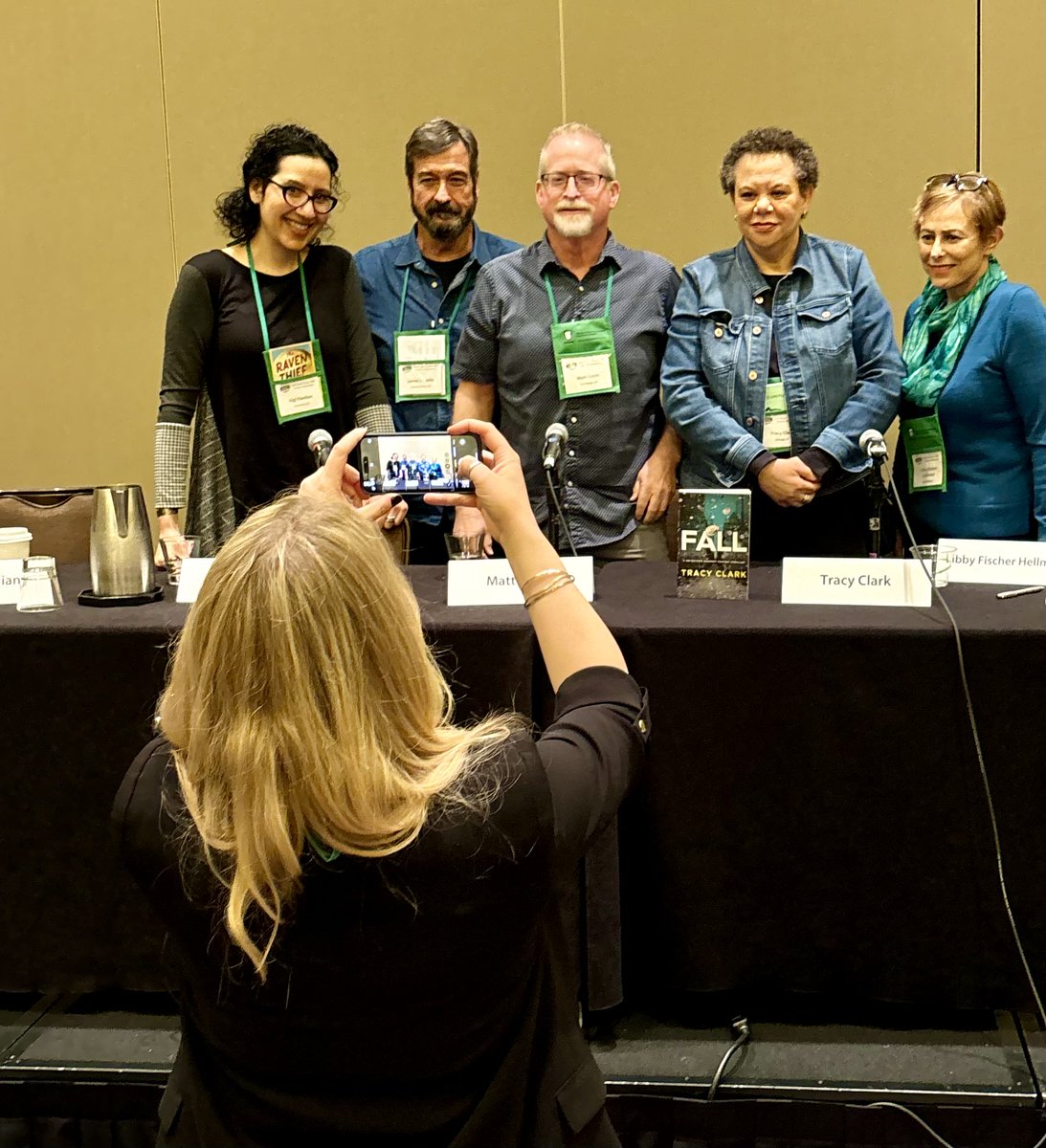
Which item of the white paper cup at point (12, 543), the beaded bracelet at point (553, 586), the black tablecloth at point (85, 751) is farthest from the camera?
the white paper cup at point (12, 543)

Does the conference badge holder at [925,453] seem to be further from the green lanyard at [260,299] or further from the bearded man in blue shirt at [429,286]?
the green lanyard at [260,299]

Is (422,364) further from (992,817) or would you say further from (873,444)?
(992,817)

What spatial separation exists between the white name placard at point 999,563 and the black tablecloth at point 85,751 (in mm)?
818

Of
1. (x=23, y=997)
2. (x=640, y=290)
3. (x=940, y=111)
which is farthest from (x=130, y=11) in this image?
(x=23, y=997)

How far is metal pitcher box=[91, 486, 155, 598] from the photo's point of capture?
2.04 metres

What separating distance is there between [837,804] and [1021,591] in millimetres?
512

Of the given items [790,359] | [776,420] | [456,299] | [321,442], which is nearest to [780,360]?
[790,359]

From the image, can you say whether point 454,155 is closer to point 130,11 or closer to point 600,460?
point 600,460

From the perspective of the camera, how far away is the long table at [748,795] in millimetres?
1745

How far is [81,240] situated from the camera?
4.13m

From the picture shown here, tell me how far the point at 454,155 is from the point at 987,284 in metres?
1.31

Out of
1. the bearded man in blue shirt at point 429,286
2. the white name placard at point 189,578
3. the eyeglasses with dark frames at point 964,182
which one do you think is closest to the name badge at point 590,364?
the bearded man in blue shirt at point 429,286

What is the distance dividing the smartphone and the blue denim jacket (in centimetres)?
78

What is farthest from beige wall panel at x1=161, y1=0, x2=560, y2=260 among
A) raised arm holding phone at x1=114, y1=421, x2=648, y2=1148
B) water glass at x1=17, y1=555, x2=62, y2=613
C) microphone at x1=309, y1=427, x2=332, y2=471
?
raised arm holding phone at x1=114, y1=421, x2=648, y2=1148
